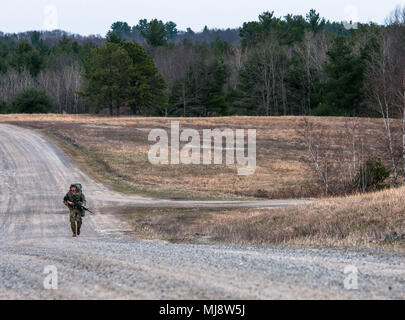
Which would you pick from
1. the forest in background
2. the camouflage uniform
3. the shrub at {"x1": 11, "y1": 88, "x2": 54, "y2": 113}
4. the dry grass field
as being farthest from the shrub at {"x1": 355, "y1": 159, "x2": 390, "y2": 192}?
the shrub at {"x1": 11, "y1": 88, "x2": 54, "y2": 113}

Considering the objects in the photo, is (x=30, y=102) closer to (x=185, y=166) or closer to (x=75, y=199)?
(x=185, y=166)

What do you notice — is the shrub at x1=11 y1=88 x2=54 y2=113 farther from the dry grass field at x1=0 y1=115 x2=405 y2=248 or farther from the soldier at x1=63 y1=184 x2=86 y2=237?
the soldier at x1=63 y1=184 x2=86 y2=237

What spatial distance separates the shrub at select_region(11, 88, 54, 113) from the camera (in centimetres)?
8575

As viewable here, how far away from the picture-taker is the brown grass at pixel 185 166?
36.2 metres

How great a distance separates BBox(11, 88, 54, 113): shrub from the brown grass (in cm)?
1398

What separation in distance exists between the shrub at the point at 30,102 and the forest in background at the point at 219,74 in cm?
14

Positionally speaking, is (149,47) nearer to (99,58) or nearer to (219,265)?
(99,58)

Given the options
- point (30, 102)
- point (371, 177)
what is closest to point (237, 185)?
point (371, 177)

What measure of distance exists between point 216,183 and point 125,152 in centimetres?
1251

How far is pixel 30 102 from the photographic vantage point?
3381 inches

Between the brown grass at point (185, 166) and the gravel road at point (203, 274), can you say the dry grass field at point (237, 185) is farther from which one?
the gravel road at point (203, 274)

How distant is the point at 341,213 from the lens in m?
18.2

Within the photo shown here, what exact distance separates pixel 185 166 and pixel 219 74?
50826 millimetres
